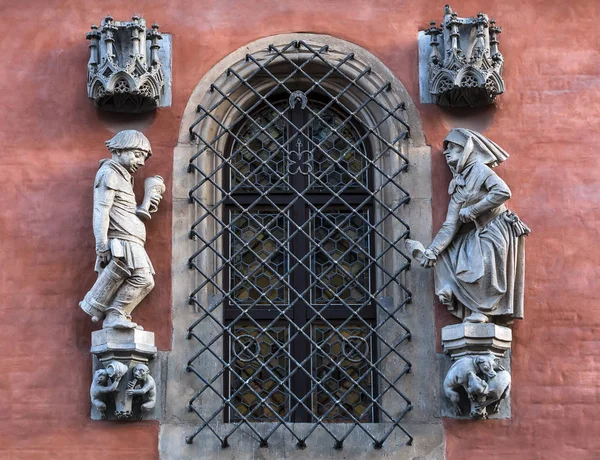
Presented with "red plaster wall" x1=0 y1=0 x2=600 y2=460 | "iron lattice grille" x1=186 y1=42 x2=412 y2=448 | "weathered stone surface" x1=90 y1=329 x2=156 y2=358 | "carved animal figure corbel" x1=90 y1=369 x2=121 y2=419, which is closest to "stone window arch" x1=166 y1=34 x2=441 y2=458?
"iron lattice grille" x1=186 y1=42 x2=412 y2=448

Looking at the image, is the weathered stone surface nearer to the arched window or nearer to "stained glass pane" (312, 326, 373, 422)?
the arched window

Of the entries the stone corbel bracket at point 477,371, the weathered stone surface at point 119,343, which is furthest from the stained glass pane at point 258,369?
the stone corbel bracket at point 477,371

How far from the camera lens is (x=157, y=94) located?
10.6 m

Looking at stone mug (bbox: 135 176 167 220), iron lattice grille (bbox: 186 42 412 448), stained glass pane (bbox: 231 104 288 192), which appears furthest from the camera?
stained glass pane (bbox: 231 104 288 192)

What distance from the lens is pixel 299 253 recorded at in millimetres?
10570

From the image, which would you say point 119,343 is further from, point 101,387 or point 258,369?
point 258,369

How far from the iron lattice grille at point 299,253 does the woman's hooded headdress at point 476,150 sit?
41 centimetres

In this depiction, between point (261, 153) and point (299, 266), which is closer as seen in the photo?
point (299, 266)

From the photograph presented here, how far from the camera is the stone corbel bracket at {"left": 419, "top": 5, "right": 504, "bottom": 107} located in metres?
10.5

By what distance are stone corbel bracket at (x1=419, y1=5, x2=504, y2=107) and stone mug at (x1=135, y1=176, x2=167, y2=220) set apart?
6.26ft

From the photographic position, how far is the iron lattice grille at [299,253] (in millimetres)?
10188

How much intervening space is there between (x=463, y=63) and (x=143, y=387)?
3034 millimetres

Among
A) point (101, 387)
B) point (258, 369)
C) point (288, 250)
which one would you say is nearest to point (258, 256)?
point (288, 250)

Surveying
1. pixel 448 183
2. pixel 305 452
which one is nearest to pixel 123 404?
pixel 305 452
